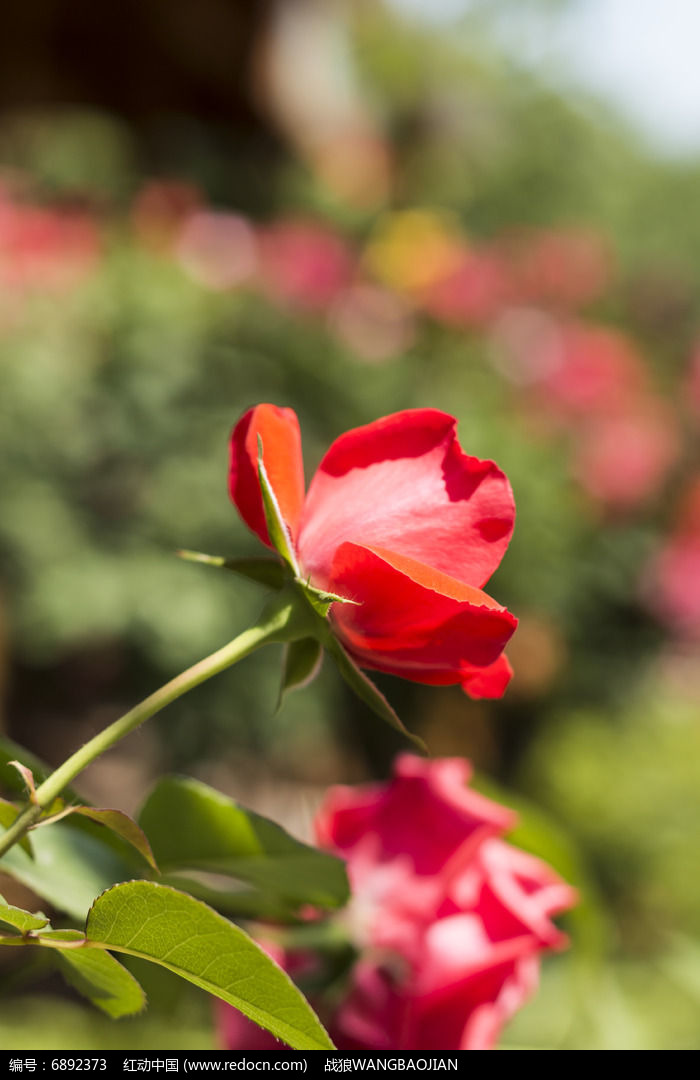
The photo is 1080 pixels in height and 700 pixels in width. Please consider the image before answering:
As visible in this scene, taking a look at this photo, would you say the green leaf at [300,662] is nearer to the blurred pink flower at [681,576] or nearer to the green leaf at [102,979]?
the green leaf at [102,979]

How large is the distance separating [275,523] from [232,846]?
84mm

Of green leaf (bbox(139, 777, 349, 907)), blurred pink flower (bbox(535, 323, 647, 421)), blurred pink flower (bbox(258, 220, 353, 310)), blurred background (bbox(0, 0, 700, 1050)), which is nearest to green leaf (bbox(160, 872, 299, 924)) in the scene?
green leaf (bbox(139, 777, 349, 907))

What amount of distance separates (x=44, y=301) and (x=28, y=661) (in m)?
0.63

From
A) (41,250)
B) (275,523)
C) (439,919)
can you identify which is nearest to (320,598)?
(275,523)

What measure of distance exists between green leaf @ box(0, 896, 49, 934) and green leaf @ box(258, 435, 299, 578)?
0.26 ft

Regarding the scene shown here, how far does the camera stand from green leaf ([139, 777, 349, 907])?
0.22 m

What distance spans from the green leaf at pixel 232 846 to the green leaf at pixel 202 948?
5 cm

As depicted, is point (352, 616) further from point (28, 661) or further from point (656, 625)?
point (656, 625)

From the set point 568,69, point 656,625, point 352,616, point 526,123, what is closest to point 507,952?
point 352,616

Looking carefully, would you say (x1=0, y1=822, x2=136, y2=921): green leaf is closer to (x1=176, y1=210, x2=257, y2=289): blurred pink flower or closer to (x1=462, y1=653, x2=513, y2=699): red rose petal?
(x1=462, y1=653, x2=513, y2=699): red rose petal

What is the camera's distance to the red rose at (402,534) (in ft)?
0.60

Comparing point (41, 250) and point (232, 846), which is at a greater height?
point (232, 846)

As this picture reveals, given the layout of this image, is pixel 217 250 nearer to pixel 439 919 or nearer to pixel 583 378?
pixel 583 378

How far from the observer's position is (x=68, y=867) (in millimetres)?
213
